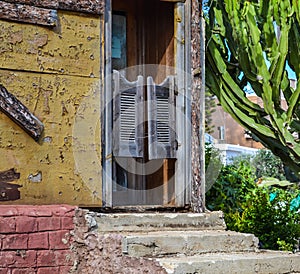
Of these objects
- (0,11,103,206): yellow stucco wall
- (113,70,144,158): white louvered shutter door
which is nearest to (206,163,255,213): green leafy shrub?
(113,70,144,158): white louvered shutter door

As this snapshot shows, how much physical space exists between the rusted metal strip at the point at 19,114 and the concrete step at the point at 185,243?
1413 mm

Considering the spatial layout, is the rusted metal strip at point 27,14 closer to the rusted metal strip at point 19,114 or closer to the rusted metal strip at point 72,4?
the rusted metal strip at point 72,4

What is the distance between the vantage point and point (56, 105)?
242 inches

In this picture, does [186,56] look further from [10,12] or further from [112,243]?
[112,243]

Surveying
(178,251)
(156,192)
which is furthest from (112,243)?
(156,192)

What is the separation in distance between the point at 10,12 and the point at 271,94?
10.8ft

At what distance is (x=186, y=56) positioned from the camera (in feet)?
22.4

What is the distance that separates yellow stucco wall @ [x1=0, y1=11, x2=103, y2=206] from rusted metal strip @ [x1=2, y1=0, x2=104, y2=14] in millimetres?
68

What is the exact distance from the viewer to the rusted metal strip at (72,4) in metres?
6.10

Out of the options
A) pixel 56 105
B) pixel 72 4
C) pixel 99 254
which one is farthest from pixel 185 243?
pixel 72 4

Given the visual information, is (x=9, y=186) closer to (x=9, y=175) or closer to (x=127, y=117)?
(x=9, y=175)

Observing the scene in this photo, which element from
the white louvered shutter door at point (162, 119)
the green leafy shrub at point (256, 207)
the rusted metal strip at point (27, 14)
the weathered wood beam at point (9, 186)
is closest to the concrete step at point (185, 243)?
the white louvered shutter door at point (162, 119)

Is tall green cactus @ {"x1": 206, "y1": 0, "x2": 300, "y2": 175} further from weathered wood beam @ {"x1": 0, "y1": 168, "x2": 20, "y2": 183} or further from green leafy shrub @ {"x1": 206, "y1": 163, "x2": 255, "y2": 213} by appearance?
weathered wood beam @ {"x1": 0, "y1": 168, "x2": 20, "y2": 183}

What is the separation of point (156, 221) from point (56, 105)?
1515 mm
